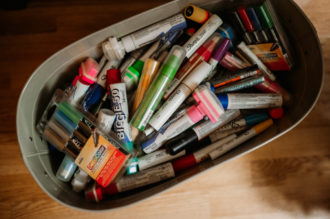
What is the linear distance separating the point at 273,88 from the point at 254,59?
0.09 m

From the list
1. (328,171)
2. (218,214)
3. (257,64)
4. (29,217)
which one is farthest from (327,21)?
(29,217)

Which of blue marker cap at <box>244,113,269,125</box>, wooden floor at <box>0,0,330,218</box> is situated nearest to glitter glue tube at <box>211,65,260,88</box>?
blue marker cap at <box>244,113,269,125</box>

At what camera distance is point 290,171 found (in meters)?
0.72

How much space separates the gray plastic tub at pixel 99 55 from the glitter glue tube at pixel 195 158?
0.02 metres

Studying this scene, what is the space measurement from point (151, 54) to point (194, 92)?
154mm

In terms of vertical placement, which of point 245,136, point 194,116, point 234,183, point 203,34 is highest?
point 203,34

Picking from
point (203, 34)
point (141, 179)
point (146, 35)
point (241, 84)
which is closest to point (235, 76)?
point (241, 84)

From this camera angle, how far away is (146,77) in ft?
2.01

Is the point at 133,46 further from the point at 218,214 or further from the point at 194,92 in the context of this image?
the point at 218,214

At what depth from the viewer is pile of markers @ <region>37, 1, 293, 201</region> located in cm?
59

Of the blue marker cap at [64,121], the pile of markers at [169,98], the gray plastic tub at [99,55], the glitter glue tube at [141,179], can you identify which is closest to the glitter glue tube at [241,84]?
the pile of markers at [169,98]

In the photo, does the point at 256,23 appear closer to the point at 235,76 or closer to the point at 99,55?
the point at 235,76

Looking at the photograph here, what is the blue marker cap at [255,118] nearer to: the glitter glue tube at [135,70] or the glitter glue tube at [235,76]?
the glitter glue tube at [235,76]

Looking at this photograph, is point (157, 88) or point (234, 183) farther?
point (234, 183)
